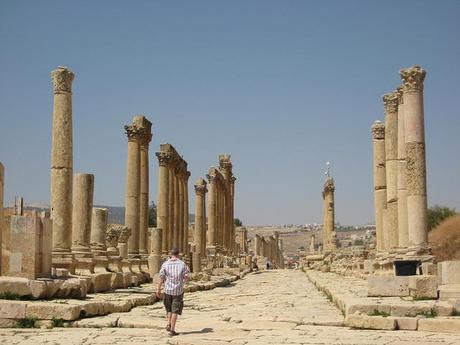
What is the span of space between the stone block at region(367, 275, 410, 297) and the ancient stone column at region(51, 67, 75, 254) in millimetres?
8995

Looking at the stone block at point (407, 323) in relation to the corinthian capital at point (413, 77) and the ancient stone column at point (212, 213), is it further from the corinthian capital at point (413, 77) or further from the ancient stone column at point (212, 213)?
the ancient stone column at point (212, 213)

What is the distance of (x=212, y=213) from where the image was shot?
4856 centimetres

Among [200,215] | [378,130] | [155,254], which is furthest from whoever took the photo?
[200,215]

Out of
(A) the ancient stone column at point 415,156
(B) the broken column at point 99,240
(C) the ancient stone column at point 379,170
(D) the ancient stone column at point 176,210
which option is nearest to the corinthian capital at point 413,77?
(A) the ancient stone column at point 415,156

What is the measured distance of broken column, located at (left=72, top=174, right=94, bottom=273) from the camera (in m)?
21.2

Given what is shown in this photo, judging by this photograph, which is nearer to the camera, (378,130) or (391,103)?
(391,103)

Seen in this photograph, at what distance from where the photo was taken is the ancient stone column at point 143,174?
30531 millimetres

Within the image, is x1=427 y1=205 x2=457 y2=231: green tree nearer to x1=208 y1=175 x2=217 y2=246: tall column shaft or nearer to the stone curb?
x1=208 y1=175 x2=217 y2=246: tall column shaft

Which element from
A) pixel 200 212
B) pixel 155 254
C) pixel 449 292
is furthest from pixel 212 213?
pixel 449 292

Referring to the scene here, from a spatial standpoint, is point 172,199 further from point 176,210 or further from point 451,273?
point 451,273

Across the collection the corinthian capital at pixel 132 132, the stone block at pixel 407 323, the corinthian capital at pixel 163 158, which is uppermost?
the corinthian capital at pixel 132 132

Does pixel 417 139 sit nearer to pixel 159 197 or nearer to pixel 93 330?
pixel 93 330

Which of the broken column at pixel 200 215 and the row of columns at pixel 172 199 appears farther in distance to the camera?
the broken column at pixel 200 215

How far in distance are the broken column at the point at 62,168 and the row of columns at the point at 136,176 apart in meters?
9.04
